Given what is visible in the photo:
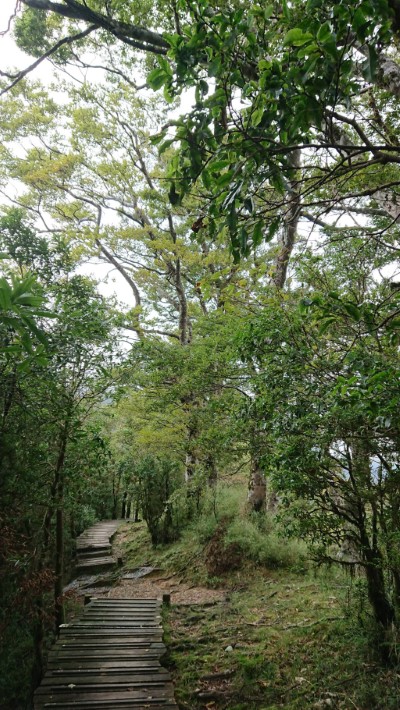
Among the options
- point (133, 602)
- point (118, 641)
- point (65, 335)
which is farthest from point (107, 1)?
point (133, 602)

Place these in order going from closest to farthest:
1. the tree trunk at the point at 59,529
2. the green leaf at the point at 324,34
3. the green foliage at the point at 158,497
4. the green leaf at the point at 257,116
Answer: the green leaf at the point at 324,34 → the green leaf at the point at 257,116 → the tree trunk at the point at 59,529 → the green foliage at the point at 158,497

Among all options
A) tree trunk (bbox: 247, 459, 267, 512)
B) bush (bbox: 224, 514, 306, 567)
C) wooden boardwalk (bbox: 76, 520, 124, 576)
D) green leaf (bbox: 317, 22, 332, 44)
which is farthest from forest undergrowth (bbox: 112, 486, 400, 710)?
green leaf (bbox: 317, 22, 332, 44)

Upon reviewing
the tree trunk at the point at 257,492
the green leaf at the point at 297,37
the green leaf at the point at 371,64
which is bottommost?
the tree trunk at the point at 257,492

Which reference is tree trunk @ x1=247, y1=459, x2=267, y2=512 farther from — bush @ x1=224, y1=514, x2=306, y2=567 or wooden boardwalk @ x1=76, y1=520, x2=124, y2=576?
wooden boardwalk @ x1=76, y1=520, x2=124, y2=576

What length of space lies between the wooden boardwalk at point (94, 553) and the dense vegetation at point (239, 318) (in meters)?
1.73

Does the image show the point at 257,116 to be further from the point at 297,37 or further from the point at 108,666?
the point at 108,666

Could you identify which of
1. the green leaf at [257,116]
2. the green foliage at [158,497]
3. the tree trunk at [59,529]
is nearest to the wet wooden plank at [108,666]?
the tree trunk at [59,529]

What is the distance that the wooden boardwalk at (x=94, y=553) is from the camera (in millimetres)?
10461

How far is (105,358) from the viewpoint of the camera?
205 inches

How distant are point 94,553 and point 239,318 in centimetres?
941

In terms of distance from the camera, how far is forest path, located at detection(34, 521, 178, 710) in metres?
3.90

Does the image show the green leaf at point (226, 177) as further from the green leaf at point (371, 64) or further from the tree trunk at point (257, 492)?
the tree trunk at point (257, 492)

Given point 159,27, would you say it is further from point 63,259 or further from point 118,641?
point 118,641

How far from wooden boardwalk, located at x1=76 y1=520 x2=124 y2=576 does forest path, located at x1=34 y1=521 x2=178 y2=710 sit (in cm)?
449
